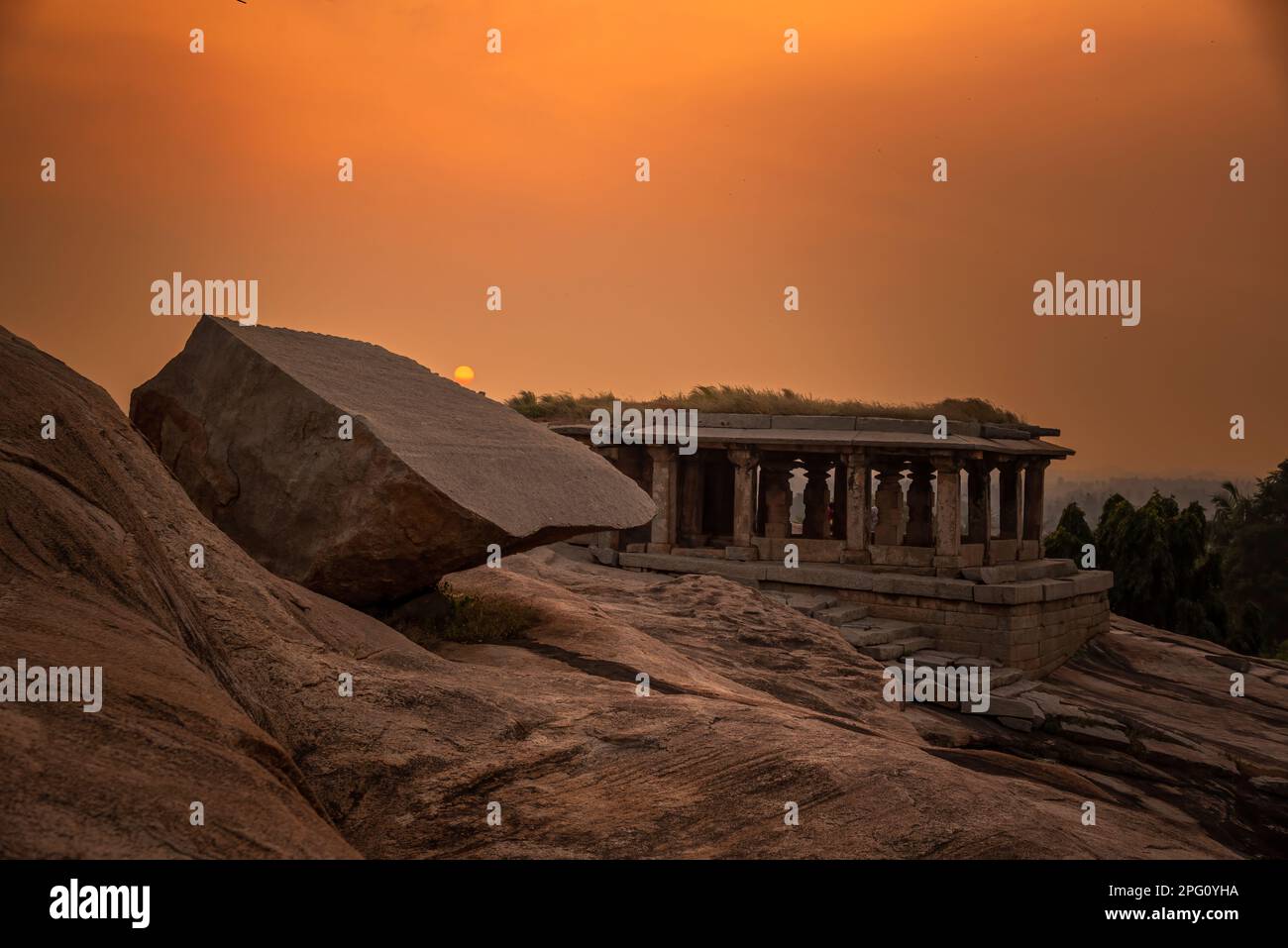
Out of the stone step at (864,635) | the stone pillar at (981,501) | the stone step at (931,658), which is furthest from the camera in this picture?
the stone pillar at (981,501)

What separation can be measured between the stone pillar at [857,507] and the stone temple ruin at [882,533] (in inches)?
1.0

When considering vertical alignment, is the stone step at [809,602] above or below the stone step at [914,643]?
above

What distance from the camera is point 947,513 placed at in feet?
56.1

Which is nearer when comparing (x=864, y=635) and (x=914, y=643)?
(x=864, y=635)

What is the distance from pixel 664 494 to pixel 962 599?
551 cm

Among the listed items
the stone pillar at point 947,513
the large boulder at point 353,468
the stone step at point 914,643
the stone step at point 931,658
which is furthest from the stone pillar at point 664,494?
the large boulder at point 353,468

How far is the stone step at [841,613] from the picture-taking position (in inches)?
605

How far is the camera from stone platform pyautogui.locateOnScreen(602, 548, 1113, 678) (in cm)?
1581

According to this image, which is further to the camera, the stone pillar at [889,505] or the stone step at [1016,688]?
the stone pillar at [889,505]

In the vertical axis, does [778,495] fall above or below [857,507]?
above

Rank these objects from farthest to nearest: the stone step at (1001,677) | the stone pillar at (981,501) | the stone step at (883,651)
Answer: the stone pillar at (981,501) < the stone step at (883,651) < the stone step at (1001,677)

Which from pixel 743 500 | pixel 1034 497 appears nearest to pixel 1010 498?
pixel 1034 497

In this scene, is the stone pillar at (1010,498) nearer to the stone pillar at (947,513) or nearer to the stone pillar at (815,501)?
the stone pillar at (947,513)

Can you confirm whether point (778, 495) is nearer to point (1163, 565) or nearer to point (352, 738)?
point (1163, 565)
